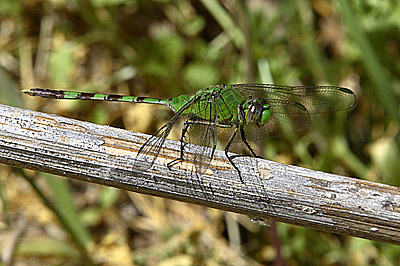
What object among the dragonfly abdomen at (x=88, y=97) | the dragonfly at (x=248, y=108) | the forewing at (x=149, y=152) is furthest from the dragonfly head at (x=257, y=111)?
the forewing at (x=149, y=152)

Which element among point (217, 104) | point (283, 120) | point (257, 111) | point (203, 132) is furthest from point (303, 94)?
point (203, 132)

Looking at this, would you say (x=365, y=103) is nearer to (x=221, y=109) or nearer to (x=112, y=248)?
(x=221, y=109)

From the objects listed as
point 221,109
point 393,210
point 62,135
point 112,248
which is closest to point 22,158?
point 62,135

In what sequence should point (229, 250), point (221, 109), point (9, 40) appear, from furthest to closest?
point (9, 40) < point (229, 250) < point (221, 109)

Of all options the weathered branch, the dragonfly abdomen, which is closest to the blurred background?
the dragonfly abdomen

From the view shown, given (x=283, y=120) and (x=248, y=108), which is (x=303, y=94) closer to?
(x=283, y=120)

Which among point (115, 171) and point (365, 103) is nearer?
point (115, 171)
